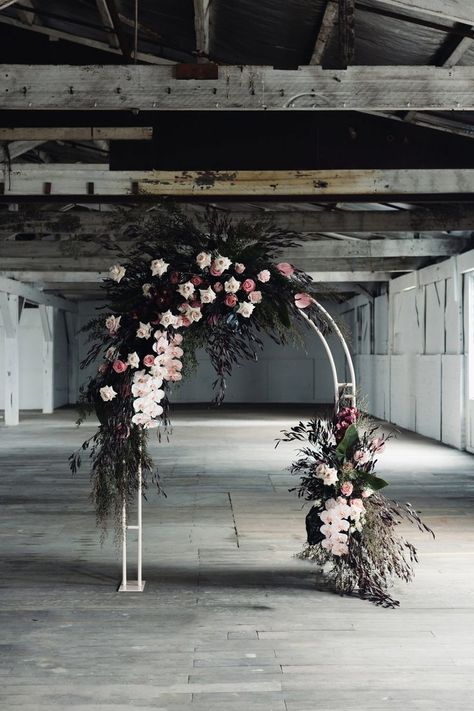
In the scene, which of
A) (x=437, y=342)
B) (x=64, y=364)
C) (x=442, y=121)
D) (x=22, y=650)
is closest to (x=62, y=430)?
(x=437, y=342)

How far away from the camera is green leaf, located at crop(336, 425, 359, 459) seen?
5590 millimetres

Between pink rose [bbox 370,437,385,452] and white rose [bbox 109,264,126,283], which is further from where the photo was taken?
pink rose [bbox 370,437,385,452]

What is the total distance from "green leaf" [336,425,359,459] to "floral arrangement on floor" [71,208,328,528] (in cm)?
70

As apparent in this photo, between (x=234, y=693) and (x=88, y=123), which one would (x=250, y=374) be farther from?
(x=234, y=693)

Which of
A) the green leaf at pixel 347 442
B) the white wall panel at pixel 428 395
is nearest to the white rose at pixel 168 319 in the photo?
the green leaf at pixel 347 442

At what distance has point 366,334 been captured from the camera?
20719 mm

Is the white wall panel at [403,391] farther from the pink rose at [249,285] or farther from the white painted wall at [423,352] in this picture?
the pink rose at [249,285]

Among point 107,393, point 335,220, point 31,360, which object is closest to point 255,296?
point 107,393

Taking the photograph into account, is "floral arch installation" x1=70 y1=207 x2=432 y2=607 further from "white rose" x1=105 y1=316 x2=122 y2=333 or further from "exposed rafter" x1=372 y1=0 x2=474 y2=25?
"exposed rafter" x1=372 y1=0 x2=474 y2=25

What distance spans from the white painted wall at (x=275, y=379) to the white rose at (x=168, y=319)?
62.6ft

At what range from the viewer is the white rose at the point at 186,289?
5227 millimetres

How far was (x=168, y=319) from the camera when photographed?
5203mm

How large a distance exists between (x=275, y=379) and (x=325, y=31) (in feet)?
61.2

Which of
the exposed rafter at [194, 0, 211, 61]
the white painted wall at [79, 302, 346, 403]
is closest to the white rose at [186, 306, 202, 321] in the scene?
the exposed rafter at [194, 0, 211, 61]
